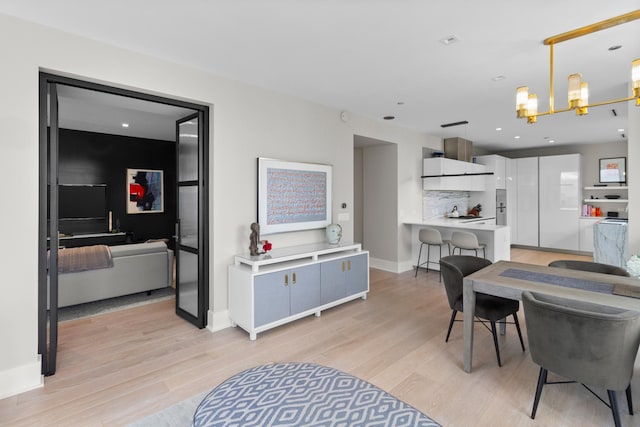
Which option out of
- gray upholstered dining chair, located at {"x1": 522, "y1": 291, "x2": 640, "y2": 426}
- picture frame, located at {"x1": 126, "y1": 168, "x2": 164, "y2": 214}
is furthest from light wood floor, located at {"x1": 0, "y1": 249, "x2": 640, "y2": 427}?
picture frame, located at {"x1": 126, "y1": 168, "x2": 164, "y2": 214}

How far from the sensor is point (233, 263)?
3.44 meters

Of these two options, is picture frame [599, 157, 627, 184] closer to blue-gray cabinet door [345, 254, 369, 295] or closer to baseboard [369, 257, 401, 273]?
baseboard [369, 257, 401, 273]

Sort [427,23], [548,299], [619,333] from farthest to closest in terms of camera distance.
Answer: [427,23] → [548,299] → [619,333]

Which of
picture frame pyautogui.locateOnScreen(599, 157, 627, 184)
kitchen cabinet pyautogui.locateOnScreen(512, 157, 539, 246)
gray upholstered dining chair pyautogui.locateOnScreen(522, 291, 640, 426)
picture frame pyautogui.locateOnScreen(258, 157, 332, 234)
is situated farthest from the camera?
kitchen cabinet pyautogui.locateOnScreen(512, 157, 539, 246)

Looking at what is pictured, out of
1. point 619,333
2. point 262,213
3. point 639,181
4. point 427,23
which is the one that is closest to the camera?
point 619,333

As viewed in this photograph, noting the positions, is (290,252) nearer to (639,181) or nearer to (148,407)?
(148,407)

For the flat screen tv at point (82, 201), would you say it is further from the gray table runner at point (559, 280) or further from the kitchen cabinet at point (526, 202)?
the kitchen cabinet at point (526, 202)

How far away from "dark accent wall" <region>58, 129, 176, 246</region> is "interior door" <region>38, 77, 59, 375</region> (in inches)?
141

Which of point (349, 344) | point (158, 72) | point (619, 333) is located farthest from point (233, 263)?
point (619, 333)

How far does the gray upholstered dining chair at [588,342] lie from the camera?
1.66 metres

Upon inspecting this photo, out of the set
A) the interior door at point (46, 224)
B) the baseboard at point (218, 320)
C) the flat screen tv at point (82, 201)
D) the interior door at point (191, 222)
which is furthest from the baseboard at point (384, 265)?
the flat screen tv at point (82, 201)

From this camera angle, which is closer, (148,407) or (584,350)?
(584,350)

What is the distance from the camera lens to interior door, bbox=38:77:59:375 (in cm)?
238

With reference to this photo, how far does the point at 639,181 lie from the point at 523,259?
12.8 ft
